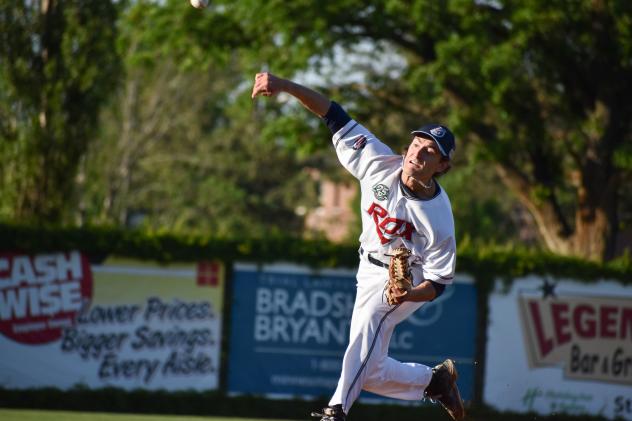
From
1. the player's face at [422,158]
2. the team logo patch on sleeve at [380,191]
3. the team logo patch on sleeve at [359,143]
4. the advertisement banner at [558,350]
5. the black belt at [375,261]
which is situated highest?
the team logo patch on sleeve at [359,143]

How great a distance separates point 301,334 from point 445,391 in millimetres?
6186

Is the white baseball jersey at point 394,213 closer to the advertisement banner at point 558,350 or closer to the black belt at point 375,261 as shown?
the black belt at point 375,261

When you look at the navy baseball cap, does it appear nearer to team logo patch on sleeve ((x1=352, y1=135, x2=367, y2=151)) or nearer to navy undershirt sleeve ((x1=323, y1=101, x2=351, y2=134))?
team logo patch on sleeve ((x1=352, y1=135, x2=367, y2=151))

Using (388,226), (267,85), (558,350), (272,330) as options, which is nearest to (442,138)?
(388,226)

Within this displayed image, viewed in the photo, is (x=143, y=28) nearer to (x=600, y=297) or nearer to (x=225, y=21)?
(x=225, y=21)

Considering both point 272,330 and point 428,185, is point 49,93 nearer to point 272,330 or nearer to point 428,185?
point 272,330

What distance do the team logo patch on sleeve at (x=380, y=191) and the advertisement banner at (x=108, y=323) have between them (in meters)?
7.08

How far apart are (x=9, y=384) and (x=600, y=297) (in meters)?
7.94

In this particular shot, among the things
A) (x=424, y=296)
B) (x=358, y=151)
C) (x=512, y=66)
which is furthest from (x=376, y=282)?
(x=512, y=66)

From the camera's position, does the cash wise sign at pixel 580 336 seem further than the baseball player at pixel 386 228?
Yes

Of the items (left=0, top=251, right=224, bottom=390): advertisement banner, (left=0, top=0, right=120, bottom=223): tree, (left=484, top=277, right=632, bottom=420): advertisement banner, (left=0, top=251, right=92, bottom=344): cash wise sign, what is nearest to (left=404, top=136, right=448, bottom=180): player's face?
(left=0, top=251, right=224, bottom=390): advertisement banner

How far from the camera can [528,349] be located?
1388cm

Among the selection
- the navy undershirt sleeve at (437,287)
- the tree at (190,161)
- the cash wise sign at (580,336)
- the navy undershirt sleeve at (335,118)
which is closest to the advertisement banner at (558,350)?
the cash wise sign at (580,336)

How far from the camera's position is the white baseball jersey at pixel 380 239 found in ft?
21.8
